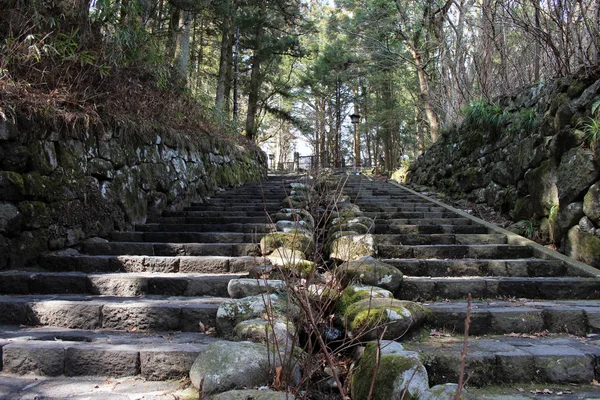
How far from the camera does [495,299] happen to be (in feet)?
12.5

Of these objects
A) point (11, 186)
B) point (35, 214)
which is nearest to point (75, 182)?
point (35, 214)

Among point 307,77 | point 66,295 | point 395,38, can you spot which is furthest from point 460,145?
point 307,77

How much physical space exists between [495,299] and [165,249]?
3.56 meters

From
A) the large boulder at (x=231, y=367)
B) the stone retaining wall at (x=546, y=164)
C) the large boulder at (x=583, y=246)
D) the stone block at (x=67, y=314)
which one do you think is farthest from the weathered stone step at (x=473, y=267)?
the stone block at (x=67, y=314)

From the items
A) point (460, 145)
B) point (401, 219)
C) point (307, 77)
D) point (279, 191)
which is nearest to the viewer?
point (401, 219)

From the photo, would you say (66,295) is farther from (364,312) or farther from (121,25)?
(121,25)

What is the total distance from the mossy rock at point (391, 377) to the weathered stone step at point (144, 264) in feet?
7.20

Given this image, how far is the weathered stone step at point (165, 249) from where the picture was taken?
473cm

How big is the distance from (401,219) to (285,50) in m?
11.3

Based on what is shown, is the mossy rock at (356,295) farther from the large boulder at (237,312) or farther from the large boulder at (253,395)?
the large boulder at (253,395)

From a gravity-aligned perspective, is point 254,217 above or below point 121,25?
below

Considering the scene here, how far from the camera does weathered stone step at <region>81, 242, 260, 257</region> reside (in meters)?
4.73

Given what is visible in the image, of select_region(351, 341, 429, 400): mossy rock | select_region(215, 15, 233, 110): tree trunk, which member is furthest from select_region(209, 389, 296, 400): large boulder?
select_region(215, 15, 233, 110): tree trunk

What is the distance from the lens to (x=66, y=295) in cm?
372
